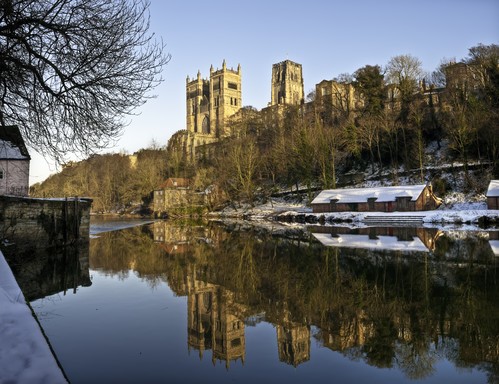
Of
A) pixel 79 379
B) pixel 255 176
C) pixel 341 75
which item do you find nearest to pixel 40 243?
pixel 79 379

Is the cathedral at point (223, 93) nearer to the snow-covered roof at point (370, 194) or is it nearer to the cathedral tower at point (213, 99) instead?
the cathedral tower at point (213, 99)

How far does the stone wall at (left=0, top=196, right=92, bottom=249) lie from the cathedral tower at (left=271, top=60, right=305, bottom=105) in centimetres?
11478

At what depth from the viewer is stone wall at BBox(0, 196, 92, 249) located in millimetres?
18031

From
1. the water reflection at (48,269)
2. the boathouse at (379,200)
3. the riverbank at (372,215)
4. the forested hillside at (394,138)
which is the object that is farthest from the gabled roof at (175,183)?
the water reflection at (48,269)

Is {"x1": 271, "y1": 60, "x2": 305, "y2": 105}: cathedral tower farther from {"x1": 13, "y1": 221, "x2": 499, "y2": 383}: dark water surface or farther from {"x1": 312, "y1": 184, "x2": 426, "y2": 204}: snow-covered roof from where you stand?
{"x1": 13, "y1": 221, "x2": 499, "y2": 383}: dark water surface

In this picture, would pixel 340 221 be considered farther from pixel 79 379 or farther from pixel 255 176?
pixel 79 379

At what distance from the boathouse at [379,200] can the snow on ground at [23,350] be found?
151 ft

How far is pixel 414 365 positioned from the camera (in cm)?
633

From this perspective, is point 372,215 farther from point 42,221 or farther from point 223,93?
point 223,93

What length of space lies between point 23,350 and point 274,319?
16.4ft

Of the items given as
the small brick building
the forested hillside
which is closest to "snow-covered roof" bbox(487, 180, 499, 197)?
the forested hillside

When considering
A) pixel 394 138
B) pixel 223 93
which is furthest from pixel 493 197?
pixel 223 93

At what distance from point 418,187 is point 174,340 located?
45167mm

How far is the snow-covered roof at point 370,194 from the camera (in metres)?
48.0
